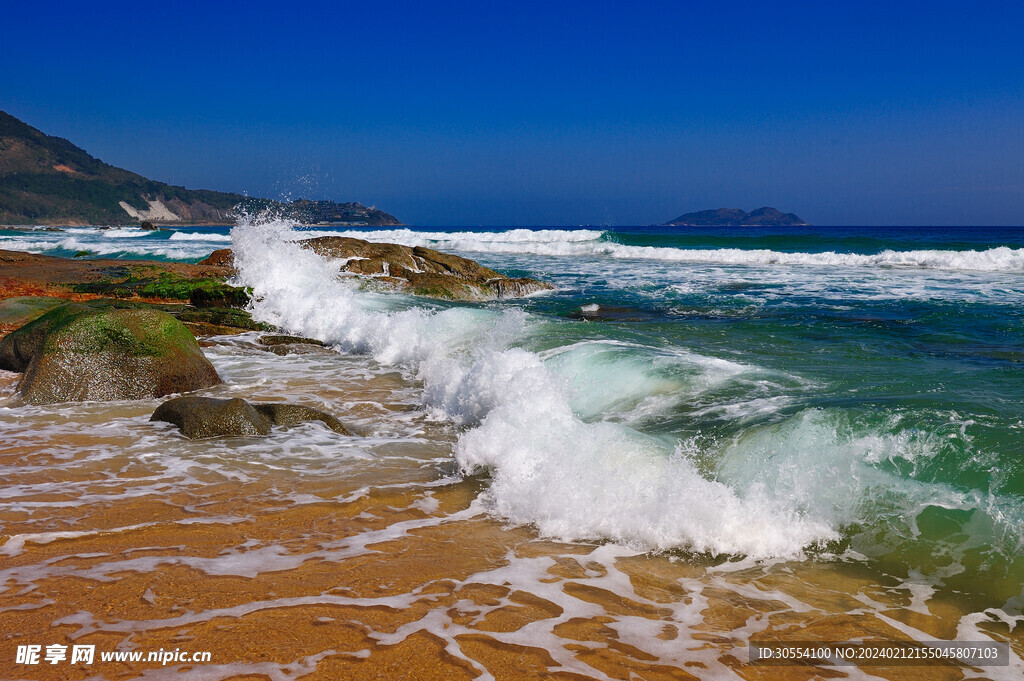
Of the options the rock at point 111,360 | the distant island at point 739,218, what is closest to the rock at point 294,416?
the rock at point 111,360

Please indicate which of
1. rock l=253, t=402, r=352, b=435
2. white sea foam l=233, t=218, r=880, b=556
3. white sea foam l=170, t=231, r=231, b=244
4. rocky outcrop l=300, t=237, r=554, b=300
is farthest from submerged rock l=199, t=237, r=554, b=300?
white sea foam l=170, t=231, r=231, b=244

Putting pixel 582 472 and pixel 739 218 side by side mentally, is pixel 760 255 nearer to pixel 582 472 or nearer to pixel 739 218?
pixel 582 472

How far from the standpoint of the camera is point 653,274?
884 inches

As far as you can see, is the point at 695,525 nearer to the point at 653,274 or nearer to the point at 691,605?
the point at 691,605

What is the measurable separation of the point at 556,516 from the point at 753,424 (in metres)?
1.77

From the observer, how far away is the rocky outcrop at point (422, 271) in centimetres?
1591

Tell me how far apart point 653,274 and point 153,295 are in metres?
14.9

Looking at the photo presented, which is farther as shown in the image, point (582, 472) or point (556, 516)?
point (582, 472)

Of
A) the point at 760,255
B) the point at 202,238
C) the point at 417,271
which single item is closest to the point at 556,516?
the point at 417,271

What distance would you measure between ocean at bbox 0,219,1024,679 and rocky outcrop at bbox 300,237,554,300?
26.9 ft

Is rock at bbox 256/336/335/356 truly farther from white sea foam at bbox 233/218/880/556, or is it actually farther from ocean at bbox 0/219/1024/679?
white sea foam at bbox 233/218/880/556

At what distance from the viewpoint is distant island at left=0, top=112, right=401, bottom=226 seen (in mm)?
105125

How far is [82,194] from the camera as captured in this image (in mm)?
112812

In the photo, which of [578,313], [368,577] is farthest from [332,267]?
[368,577]
